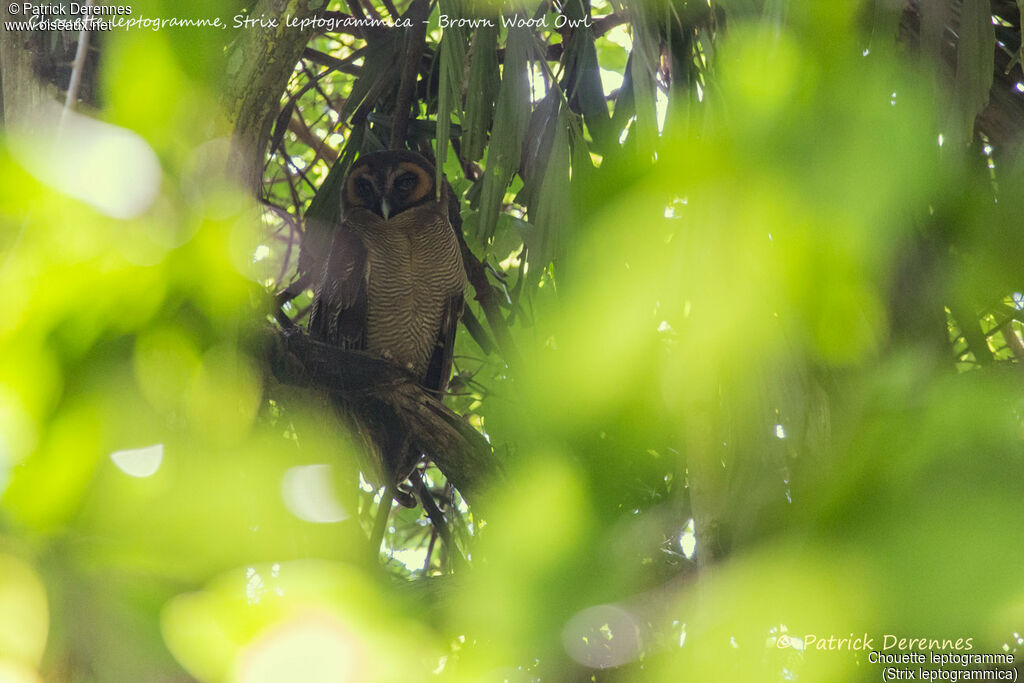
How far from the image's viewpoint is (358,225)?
3.15m

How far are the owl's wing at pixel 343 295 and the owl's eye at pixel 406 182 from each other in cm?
29

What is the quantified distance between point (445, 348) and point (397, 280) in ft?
1.10

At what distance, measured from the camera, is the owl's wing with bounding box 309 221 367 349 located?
303 centimetres

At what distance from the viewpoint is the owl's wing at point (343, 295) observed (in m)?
3.03

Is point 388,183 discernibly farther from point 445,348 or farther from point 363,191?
point 445,348

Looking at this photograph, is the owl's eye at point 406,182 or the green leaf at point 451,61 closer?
the green leaf at point 451,61

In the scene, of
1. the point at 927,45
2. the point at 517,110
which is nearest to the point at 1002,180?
the point at 927,45

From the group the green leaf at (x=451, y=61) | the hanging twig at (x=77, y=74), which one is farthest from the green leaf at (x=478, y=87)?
the hanging twig at (x=77, y=74)

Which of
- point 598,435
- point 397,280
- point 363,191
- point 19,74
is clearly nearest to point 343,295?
point 397,280

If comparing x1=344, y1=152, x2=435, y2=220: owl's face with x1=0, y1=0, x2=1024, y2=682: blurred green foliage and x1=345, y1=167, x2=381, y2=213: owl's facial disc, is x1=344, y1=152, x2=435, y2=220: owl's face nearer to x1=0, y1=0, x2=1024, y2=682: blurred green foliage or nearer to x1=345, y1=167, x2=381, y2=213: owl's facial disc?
x1=345, y1=167, x2=381, y2=213: owl's facial disc

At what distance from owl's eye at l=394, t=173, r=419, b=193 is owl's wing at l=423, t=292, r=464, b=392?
0.45 meters

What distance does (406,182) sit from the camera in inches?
118

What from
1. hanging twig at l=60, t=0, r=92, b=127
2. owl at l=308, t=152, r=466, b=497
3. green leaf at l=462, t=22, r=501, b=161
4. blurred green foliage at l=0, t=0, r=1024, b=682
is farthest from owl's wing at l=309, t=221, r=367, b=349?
blurred green foliage at l=0, t=0, r=1024, b=682

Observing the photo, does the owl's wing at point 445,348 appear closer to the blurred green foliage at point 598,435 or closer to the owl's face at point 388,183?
the owl's face at point 388,183
